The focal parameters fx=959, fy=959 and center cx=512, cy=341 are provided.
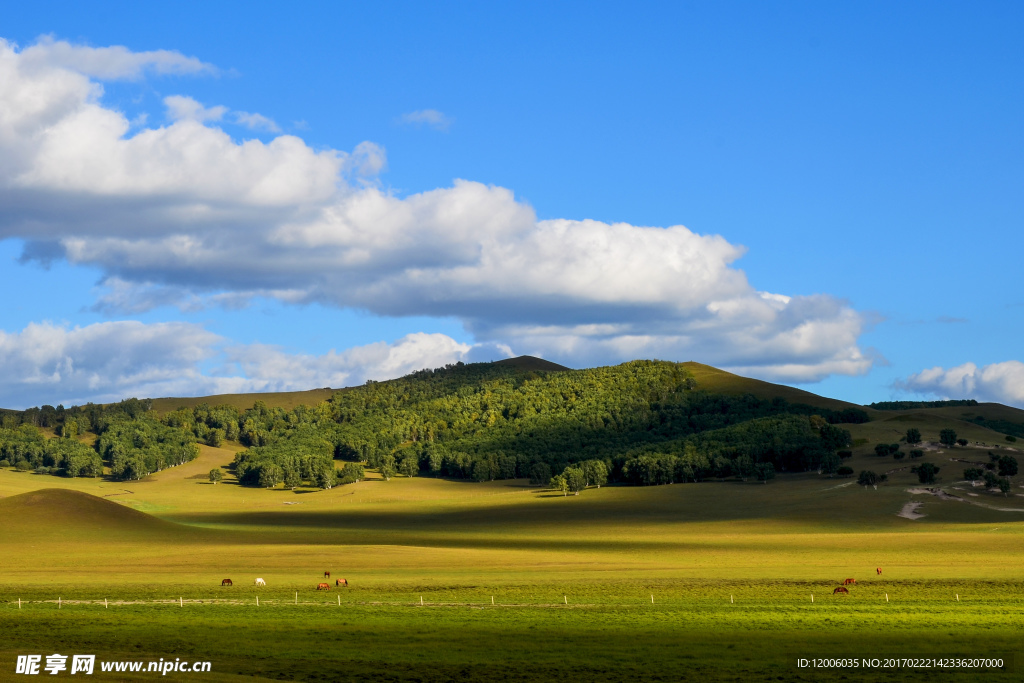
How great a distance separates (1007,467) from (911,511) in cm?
2141

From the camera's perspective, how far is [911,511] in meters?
112

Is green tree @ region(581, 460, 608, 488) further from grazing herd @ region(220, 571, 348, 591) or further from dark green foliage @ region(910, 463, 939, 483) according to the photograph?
grazing herd @ region(220, 571, 348, 591)

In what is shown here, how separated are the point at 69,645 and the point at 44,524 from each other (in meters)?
76.3

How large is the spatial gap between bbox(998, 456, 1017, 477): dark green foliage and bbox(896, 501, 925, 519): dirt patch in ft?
57.3

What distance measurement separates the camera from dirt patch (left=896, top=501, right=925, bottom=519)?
110175 mm

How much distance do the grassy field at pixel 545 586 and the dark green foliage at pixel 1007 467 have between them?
442 cm

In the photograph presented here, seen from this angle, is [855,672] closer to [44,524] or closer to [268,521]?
[44,524]

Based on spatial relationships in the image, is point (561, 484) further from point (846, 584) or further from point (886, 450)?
point (846, 584)

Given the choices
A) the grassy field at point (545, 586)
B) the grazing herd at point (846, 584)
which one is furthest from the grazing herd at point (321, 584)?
the grazing herd at point (846, 584)

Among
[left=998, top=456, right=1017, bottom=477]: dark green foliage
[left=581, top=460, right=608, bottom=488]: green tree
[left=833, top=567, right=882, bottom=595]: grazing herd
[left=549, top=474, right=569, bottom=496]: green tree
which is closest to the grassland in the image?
[left=833, top=567, right=882, bottom=595]: grazing herd

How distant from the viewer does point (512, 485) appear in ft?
630

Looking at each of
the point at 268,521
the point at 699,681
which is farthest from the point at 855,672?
the point at 268,521

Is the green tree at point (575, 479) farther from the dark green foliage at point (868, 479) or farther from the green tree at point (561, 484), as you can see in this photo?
the dark green foliage at point (868, 479)

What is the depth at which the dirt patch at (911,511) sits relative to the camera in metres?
110
